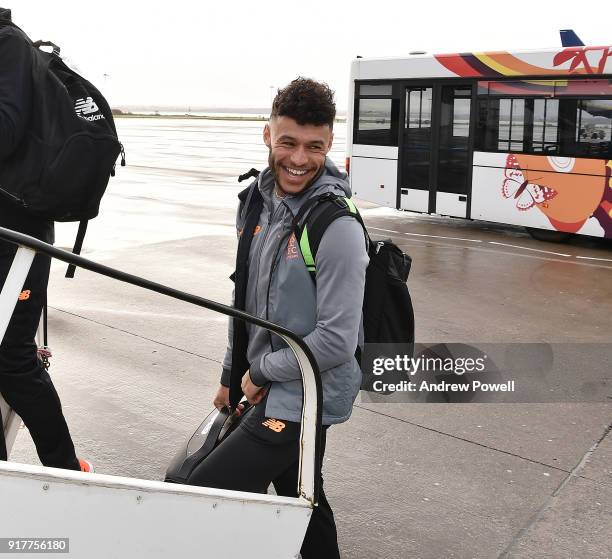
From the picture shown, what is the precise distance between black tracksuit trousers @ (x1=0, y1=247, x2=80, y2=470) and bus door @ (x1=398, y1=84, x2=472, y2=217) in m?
11.1

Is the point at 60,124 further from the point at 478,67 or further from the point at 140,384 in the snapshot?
the point at 478,67

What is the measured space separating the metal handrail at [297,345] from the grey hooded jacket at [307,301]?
4.5 inches

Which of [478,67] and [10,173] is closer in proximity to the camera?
[10,173]

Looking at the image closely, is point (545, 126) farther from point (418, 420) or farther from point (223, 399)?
point (223, 399)

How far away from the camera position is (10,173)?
9.93 feet

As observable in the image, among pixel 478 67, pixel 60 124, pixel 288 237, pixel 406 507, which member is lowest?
pixel 406 507

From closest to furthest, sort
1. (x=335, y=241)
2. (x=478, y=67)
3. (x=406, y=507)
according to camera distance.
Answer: (x=335, y=241)
(x=406, y=507)
(x=478, y=67)

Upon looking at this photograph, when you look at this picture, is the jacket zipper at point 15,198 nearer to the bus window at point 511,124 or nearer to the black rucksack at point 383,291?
the black rucksack at point 383,291

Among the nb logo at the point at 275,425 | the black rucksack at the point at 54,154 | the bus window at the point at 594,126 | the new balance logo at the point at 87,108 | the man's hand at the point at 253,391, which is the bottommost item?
the nb logo at the point at 275,425

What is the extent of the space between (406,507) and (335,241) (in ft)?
6.61

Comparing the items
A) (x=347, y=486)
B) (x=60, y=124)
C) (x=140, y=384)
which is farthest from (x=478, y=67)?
(x=60, y=124)

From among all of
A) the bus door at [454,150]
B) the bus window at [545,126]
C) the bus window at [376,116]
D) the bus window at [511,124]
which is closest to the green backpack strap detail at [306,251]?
the bus window at [545,126]

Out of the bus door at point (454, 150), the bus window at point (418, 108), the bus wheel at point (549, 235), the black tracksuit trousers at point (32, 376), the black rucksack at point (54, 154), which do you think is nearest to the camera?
the black rucksack at point (54, 154)

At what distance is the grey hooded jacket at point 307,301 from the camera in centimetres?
245
